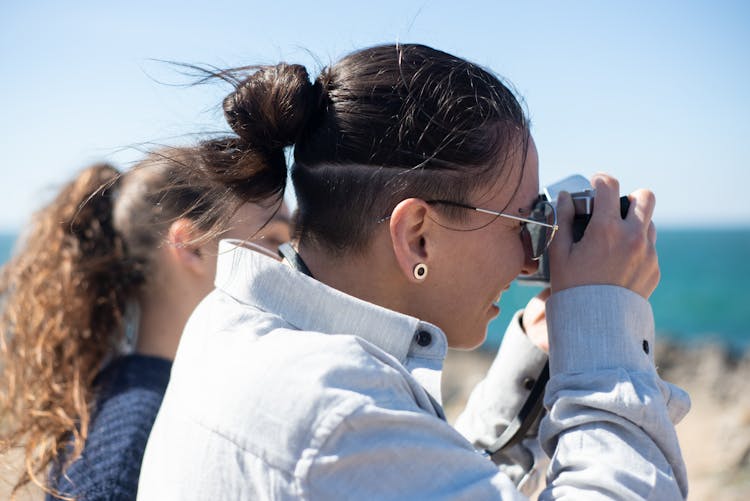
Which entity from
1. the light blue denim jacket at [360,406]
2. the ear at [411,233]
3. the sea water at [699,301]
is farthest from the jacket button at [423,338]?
the sea water at [699,301]

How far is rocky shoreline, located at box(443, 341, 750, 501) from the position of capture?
5.06 meters

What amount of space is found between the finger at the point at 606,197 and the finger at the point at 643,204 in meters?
0.04

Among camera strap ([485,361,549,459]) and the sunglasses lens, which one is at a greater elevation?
the sunglasses lens

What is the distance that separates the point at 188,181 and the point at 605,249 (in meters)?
1.01

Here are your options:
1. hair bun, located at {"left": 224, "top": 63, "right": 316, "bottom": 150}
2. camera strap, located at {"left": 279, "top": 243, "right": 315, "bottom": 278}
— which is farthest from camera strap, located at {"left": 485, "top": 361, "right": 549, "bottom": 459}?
hair bun, located at {"left": 224, "top": 63, "right": 316, "bottom": 150}

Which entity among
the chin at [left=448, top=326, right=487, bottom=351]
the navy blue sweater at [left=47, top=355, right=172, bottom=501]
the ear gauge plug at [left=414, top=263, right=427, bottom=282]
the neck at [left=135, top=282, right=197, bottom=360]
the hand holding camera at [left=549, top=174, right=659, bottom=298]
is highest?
the hand holding camera at [left=549, top=174, right=659, bottom=298]

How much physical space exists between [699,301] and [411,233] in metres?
42.7

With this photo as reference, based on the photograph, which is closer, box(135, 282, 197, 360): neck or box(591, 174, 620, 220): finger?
box(591, 174, 620, 220): finger

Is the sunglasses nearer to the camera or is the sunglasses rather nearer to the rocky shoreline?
the camera

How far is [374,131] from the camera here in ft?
5.02

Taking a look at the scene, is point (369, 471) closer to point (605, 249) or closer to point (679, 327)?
point (605, 249)

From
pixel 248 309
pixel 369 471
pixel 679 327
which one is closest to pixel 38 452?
pixel 248 309

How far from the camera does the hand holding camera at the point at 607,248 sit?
61.4 inches

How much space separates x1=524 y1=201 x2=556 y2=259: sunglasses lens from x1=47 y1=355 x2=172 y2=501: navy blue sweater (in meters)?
1.29
